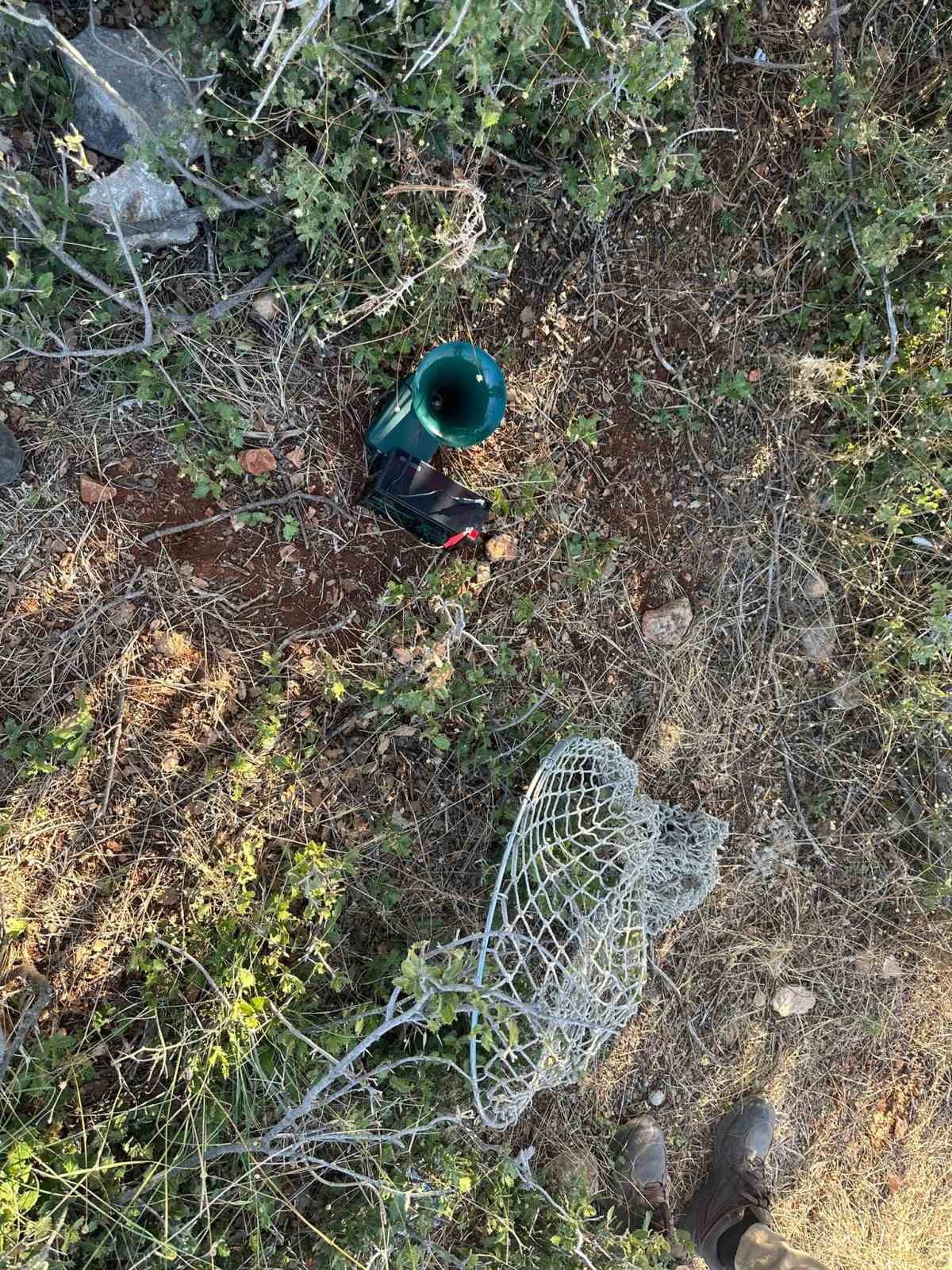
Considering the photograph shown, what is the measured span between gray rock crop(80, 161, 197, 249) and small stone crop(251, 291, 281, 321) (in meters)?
0.21

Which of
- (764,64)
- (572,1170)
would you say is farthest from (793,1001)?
Result: (764,64)

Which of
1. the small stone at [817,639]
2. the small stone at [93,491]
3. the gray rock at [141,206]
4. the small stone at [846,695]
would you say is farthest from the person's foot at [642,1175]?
the gray rock at [141,206]

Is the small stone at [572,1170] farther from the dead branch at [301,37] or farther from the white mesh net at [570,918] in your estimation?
the dead branch at [301,37]

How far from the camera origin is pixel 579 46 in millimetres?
2049

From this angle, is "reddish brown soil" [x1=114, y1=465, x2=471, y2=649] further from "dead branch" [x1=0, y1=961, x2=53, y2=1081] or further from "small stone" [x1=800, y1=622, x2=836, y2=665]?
"small stone" [x1=800, y1=622, x2=836, y2=665]

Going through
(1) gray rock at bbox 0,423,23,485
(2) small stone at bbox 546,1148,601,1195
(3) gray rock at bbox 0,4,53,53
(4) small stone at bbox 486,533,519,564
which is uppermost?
(3) gray rock at bbox 0,4,53,53

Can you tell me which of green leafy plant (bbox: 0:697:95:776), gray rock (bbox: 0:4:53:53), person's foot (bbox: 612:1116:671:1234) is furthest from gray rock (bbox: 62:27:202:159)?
person's foot (bbox: 612:1116:671:1234)

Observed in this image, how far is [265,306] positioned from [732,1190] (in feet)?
10.2

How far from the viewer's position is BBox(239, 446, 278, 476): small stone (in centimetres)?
218

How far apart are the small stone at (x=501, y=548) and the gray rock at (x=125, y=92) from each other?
3.99 feet

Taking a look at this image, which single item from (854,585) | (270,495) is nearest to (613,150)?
(270,495)

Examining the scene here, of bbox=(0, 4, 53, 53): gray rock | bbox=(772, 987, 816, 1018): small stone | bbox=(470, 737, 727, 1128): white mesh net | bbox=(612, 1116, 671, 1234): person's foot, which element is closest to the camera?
bbox=(0, 4, 53, 53): gray rock

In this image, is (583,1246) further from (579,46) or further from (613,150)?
(579,46)

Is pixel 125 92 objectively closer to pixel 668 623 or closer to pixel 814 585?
pixel 668 623
